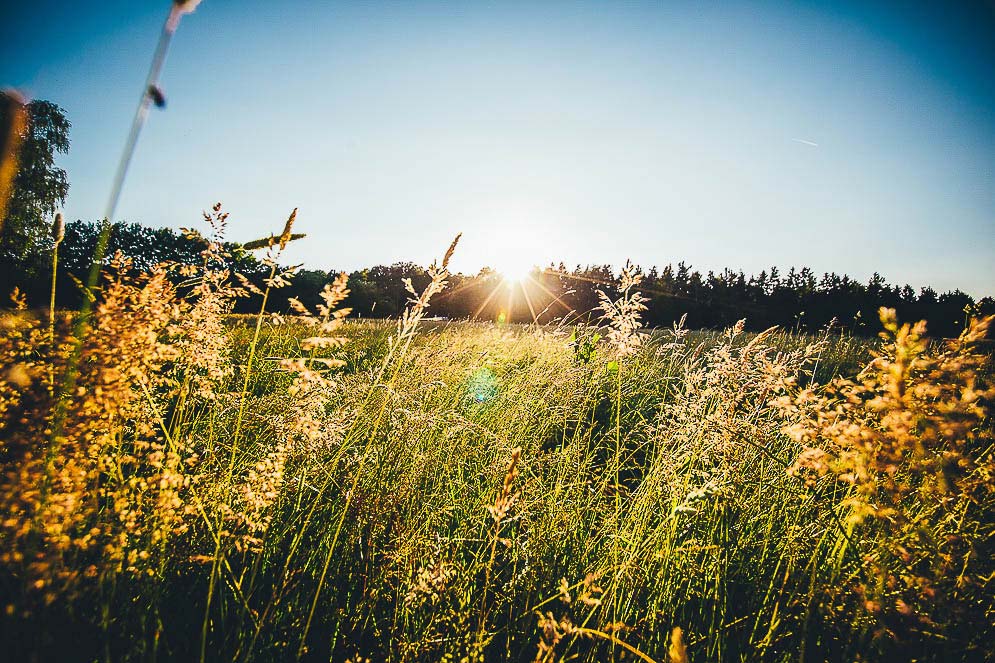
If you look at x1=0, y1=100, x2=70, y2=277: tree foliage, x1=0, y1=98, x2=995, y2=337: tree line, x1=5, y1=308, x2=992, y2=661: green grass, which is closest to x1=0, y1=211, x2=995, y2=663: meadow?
x1=5, y1=308, x2=992, y2=661: green grass

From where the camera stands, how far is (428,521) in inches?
65.7

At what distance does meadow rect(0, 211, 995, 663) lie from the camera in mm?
891

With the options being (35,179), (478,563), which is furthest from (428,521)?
(35,179)

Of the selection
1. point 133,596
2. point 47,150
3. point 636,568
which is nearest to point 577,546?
point 636,568

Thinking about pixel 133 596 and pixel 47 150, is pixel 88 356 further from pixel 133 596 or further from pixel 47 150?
pixel 47 150

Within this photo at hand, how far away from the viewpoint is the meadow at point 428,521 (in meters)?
0.89

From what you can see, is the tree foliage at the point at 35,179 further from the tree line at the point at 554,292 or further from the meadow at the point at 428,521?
the meadow at the point at 428,521

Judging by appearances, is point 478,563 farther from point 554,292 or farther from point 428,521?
point 554,292

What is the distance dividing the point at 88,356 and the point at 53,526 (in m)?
0.43

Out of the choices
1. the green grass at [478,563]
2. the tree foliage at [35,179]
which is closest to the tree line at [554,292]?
the tree foliage at [35,179]

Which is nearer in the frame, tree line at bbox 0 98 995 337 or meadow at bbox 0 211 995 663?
meadow at bbox 0 211 995 663

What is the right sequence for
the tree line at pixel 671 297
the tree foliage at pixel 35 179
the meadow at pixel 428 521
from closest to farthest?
the meadow at pixel 428 521
the tree foliage at pixel 35 179
the tree line at pixel 671 297

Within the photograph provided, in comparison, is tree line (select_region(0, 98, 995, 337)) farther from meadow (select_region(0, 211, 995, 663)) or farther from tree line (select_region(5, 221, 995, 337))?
meadow (select_region(0, 211, 995, 663))

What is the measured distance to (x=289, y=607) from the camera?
1.32 m
